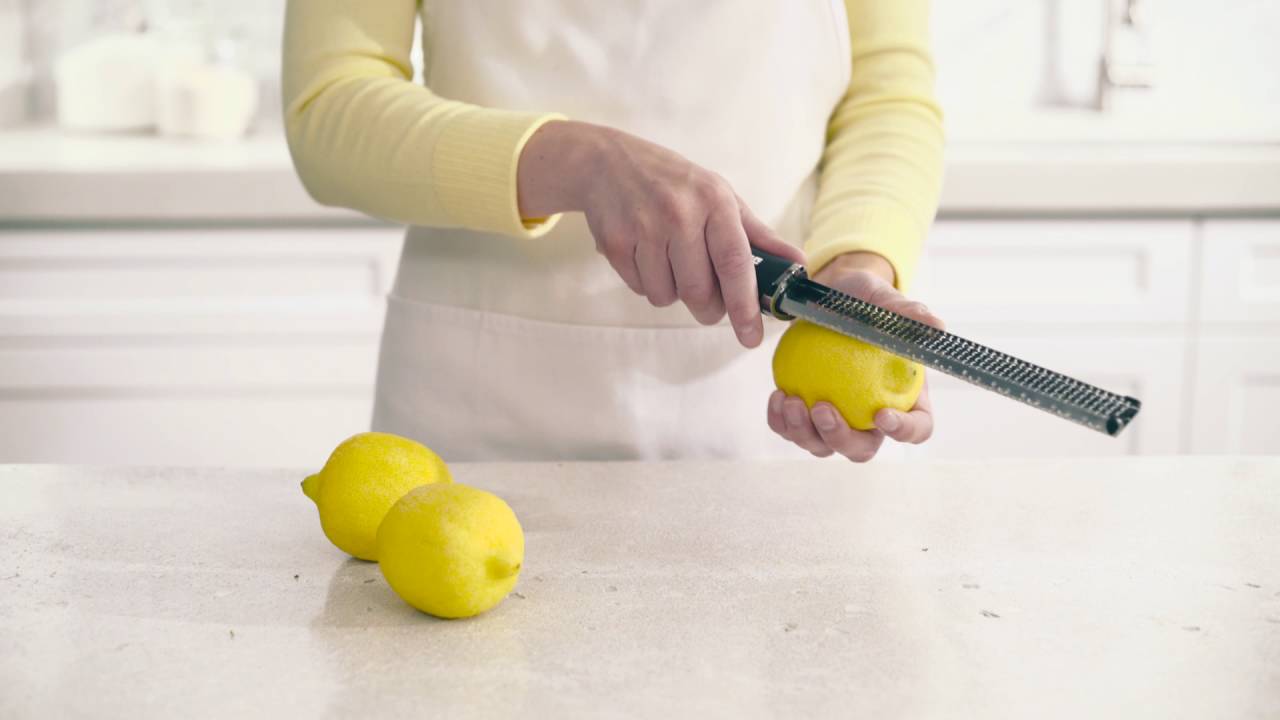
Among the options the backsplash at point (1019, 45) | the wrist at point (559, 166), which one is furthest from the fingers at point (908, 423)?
the backsplash at point (1019, 45)

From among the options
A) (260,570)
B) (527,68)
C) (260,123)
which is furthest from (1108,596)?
(260,123)

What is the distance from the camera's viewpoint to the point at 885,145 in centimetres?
106

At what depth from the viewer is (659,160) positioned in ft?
2.62

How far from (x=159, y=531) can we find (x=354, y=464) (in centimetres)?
16

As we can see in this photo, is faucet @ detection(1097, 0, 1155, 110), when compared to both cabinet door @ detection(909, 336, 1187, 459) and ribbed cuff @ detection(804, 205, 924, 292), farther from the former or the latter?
ribbed cuff @ detection(804, 205, 924, 292)

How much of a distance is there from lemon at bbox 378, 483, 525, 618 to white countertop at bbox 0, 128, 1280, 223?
106 cm

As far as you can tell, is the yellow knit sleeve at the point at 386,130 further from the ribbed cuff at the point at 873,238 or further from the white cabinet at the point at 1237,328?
the white cabinet at the point at 1237,328

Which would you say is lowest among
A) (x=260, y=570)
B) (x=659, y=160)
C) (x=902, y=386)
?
(x=260, y=570)

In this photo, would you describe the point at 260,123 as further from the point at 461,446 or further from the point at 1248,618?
the point at 1248,618

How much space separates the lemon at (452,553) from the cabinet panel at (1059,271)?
3.73 ft

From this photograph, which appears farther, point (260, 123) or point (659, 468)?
point (260, 123)

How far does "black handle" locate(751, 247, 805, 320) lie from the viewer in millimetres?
778

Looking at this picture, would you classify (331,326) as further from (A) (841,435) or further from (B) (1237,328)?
(B) (1237,328)

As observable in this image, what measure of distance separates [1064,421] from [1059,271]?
0.66 feet
